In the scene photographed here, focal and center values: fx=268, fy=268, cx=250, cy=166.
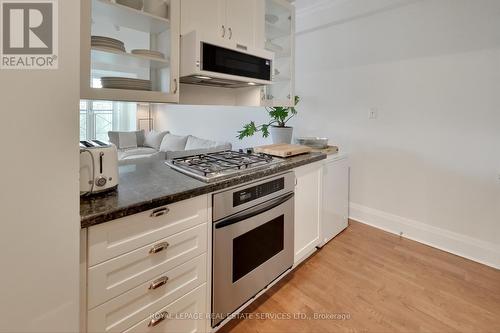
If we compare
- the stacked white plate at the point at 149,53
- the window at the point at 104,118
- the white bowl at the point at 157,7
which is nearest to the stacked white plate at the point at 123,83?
the stacked white plate at the point at 149,53

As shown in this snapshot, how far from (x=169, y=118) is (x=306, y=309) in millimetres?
5579

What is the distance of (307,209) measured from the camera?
214 cm

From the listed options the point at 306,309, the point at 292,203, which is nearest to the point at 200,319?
the point at 306,309

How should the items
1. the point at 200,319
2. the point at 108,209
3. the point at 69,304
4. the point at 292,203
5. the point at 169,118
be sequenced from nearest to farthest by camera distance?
the point at 69,304 → the point at 108,209 → the point at 200,319 → the point at 292,203 → the point at 169,118

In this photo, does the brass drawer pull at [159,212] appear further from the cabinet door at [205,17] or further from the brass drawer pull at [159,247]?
the cabinet door at [205,17]

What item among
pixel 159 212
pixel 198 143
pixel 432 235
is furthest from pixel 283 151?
pixel 198 143

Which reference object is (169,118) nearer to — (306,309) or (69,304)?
(306,309)

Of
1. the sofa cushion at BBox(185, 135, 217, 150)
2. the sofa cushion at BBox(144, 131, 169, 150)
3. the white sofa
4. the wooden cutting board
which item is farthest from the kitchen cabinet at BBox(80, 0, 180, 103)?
the sofa cushion at BBox(144, 131, 169, 150)

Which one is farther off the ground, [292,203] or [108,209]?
[108,209]

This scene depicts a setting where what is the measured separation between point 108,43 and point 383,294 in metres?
2.31

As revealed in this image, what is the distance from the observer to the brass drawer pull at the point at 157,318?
3.86 feet

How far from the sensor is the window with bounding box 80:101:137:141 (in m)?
5.80

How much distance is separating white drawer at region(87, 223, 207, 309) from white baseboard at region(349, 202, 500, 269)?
7.70 feet

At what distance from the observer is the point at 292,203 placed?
190cm
